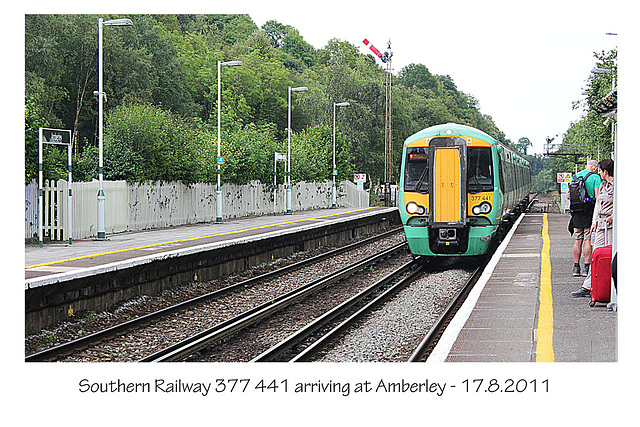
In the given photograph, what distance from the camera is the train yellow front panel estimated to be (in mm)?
16031

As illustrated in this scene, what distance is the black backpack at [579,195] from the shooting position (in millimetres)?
10891

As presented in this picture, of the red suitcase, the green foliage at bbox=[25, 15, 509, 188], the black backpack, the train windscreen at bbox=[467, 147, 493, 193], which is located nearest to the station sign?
the green foliage at bbox=[25, 15, 509, 188]

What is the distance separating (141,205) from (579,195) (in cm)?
1680

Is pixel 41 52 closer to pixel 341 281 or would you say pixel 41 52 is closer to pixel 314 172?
pixel 314 172

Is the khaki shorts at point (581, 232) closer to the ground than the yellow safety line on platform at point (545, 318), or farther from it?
farther from it

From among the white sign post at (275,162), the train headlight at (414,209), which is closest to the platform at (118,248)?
the train headlight at (414,209)

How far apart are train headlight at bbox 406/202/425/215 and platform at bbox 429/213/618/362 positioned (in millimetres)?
2856

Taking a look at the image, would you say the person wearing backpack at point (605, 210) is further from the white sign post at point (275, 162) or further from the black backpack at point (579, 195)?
the white sign post at point (275, 162)

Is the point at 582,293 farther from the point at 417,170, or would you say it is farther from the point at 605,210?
the point at 417,170

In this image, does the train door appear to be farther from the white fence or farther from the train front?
the white fence

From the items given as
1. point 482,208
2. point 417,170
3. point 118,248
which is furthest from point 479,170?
point 118,248

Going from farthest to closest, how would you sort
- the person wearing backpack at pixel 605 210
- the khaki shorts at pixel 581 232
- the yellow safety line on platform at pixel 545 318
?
1. the khaki shorts at pixel 581 232
2. the person wearing backpack at pixel 605 210
3. the yellow safety line on platform at pixel 545 318

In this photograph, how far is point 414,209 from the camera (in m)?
16.4

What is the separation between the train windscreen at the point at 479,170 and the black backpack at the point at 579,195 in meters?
5.11
